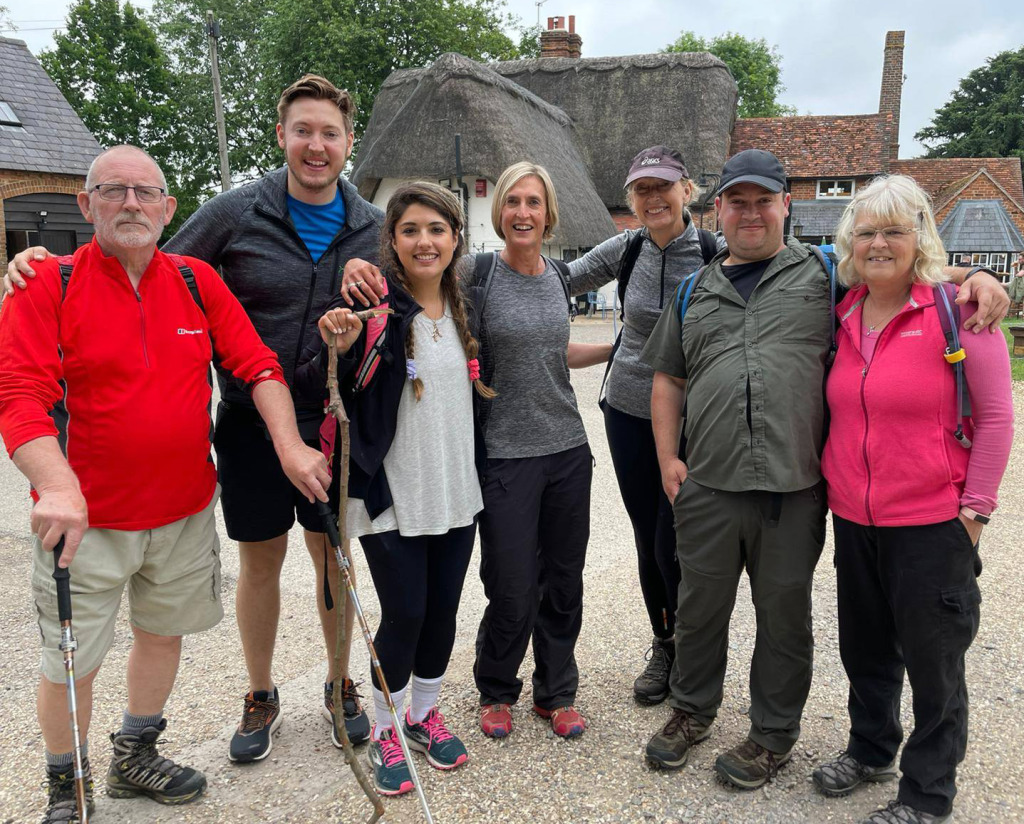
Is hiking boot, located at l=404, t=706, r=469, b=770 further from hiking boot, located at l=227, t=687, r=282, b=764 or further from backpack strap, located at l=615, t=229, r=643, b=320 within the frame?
backpack strap, located at l=615, t=229, r=643, b=320

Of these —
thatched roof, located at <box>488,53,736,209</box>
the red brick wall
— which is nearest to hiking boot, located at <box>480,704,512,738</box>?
the red brick wall

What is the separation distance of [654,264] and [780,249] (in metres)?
0.64

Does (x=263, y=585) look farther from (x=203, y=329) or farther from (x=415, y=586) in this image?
(x=203, y=329)

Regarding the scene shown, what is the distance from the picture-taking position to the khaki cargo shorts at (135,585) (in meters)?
2.34

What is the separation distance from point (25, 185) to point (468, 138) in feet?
35.1

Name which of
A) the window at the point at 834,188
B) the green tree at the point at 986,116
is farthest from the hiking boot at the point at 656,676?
the green tree at the point at 986,116

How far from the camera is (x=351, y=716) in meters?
3.07

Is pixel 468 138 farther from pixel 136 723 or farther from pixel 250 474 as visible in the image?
pixel 136 723

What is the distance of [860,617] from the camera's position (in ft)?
8.57

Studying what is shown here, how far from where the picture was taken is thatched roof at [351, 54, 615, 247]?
21.3 meters

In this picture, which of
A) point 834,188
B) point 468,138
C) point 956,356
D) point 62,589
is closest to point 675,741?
point 956,356

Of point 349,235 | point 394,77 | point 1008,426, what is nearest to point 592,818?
point 1008,426

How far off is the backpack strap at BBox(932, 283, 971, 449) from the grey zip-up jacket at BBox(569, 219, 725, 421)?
943 mm

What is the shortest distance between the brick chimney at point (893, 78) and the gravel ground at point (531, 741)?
115 ft
